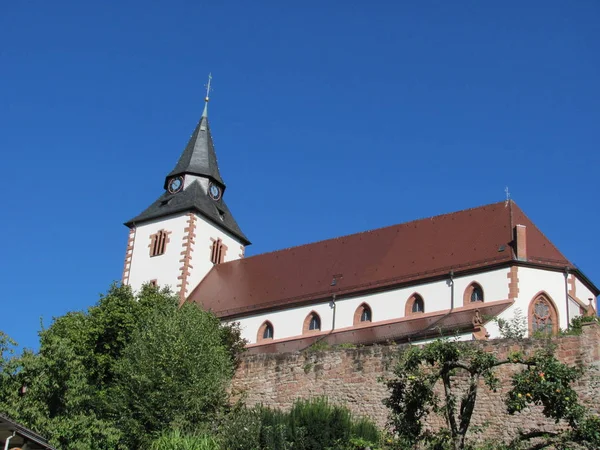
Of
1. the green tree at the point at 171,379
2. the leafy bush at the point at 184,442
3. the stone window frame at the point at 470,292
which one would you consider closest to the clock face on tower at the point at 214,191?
the stone window frame at the point at 470,292

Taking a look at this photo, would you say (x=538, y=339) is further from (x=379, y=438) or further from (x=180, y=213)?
(x=180, y=213)

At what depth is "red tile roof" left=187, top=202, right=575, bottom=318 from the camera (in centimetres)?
3594

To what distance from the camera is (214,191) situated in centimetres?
5081

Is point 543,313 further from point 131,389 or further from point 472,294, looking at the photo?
point 131,389

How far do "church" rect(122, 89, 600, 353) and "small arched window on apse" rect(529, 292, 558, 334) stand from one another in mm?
43

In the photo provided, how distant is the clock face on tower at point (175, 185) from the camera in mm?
50344

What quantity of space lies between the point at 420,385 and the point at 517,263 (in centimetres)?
1942

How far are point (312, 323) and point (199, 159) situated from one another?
52.4 feet

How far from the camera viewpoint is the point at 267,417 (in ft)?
70.9

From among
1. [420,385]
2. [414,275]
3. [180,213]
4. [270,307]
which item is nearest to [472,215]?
[414,275]

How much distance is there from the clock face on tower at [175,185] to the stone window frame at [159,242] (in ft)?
9.67

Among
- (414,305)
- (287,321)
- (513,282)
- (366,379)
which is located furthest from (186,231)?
(366,379)

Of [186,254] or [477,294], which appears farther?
[186,254]

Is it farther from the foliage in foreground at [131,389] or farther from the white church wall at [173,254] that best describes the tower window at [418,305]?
the white church wall at [173,254]
